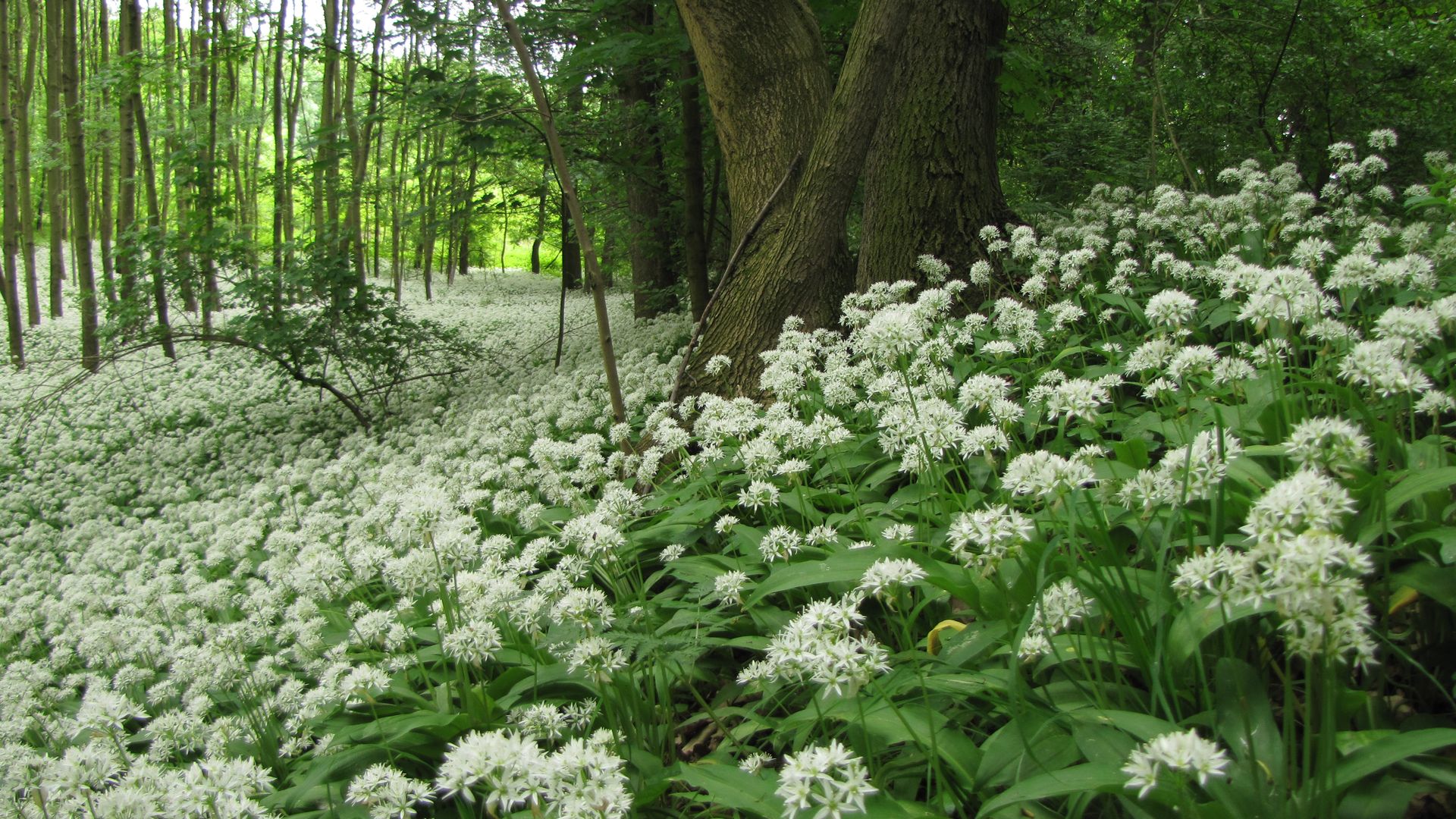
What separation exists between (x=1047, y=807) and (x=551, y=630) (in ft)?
5.72

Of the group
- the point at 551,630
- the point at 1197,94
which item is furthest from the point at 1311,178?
the point at 551,630

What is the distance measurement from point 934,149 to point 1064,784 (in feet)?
15.2

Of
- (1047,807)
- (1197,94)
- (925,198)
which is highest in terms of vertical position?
(1197,94)

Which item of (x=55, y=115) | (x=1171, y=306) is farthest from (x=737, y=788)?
(x=55, y=115)

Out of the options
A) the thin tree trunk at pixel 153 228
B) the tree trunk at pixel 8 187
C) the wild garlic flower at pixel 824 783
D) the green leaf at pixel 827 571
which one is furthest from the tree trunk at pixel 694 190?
the tree trunk at pixel 8 187

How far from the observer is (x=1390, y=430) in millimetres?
1911

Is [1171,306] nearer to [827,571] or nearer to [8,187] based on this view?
[827,571]

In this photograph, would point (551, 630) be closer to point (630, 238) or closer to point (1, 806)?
point (1, 806)

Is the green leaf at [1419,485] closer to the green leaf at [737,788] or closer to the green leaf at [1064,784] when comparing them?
the green leaf at [1064,784]

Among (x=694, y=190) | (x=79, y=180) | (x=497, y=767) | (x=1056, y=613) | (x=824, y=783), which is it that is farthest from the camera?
(x=79, y=180)

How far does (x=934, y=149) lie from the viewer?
5.32 m

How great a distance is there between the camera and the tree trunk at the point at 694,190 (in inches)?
303

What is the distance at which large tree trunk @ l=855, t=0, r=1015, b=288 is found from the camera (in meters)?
5.30

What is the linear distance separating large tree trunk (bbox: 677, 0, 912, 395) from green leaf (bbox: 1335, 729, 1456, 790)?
3.68 metres
